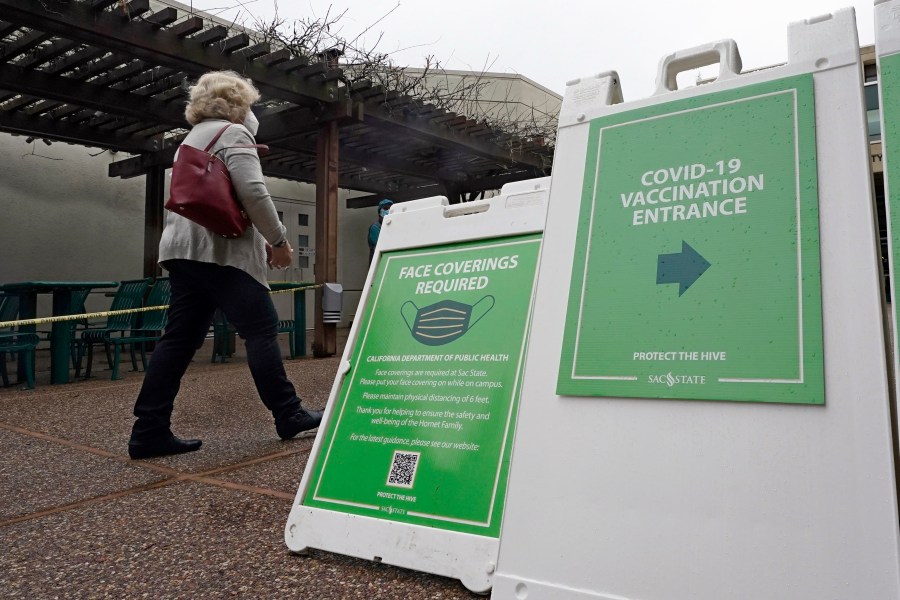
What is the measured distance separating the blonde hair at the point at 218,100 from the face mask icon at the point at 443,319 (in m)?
1.78

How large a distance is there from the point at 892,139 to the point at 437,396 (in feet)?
3.71

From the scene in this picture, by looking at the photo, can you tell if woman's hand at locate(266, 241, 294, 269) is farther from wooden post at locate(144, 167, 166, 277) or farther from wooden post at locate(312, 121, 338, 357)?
wooden post at locate(144, 167, 166, 277)

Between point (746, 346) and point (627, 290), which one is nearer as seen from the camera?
point (746, 346)

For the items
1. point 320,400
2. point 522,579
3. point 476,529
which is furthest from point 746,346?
point 320,400

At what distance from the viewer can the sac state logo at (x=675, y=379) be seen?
119 centimetres

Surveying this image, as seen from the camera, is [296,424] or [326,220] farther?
[326,220]

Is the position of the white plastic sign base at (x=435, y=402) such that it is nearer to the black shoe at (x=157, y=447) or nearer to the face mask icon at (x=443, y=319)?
the face mask icon at (x=443, y=319)

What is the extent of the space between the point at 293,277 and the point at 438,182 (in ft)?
9.83

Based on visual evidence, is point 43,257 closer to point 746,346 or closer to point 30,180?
point 30,180

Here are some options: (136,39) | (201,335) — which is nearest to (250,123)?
(201,335)

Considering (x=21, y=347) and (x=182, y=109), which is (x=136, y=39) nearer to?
(x=182, y=109)

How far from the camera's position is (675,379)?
122cm

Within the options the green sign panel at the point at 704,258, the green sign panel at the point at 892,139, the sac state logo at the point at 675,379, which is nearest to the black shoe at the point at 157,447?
the green sign panel at the point at 704,258

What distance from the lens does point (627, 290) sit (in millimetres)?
1326
